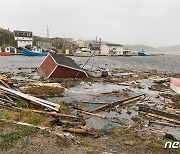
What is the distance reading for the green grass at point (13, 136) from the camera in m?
8.11

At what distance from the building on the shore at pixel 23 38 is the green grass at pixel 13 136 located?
9312 centimetres

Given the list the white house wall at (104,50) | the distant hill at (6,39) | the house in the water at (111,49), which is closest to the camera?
the distant hill at (6,39)

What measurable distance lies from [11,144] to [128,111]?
8.52 meters

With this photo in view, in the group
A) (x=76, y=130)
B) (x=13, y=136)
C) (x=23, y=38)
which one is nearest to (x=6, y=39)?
(x=23, y=38)

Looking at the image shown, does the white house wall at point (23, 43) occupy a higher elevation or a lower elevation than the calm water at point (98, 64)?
higher

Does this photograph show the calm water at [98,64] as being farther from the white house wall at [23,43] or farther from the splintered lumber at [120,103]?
the white house wall at [23,43]

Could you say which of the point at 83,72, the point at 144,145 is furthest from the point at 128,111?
the point at 83,72

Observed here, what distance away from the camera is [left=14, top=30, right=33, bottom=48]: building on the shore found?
316 ft

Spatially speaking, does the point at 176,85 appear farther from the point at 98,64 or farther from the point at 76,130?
the point at 98,64

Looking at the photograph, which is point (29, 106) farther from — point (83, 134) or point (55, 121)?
point (83, 134)

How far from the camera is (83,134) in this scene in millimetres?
10031

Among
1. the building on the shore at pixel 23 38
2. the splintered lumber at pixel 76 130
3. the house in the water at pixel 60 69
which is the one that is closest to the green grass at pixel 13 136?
the splintered lumber at pixel 76 130

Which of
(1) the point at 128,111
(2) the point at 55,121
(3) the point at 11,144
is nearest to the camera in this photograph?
(3) the point at 11,144

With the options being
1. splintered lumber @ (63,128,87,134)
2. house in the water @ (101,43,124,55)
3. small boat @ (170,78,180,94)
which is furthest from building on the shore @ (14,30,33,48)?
splintered lumber @ (63,128,87,134)
